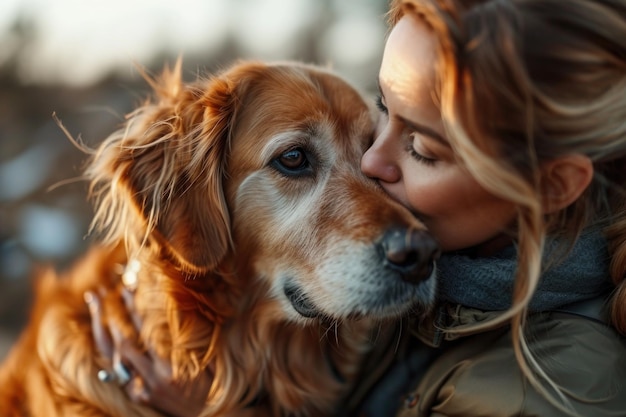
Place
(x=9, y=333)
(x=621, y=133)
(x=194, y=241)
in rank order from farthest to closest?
(x=9, y=333) → (x=194, y=241) → (x=621, y=133)

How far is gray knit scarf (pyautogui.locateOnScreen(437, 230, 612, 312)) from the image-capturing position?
2.27 metres

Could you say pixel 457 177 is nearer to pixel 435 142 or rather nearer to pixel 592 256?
pixel 435 142

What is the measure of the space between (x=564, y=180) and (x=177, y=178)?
157cm

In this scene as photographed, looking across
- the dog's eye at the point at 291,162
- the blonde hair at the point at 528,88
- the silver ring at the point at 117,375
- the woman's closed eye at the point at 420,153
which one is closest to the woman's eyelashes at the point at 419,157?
the woman's closed eye at the point at 420,153

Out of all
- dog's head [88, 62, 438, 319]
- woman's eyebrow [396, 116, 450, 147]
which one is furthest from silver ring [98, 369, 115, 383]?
woman's eyebrow [396, 116, 450, 147]

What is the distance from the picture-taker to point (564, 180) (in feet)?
7.16

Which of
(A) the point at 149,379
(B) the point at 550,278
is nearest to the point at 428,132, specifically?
(B) the point at 550,278

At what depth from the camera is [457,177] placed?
7.25 feet

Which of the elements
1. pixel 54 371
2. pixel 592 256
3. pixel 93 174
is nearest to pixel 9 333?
pixel 54 371

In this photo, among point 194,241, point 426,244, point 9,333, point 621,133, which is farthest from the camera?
point 9,333

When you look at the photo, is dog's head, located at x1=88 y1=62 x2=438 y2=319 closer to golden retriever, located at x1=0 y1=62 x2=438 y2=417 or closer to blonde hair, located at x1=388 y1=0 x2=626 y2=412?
golden retriever, located at x1=0 y1=62 x2=438 y2=417

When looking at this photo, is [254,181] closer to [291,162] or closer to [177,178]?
[291,162]

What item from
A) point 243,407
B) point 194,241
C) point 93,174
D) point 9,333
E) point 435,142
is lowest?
point 9,333

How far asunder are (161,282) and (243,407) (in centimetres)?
69
